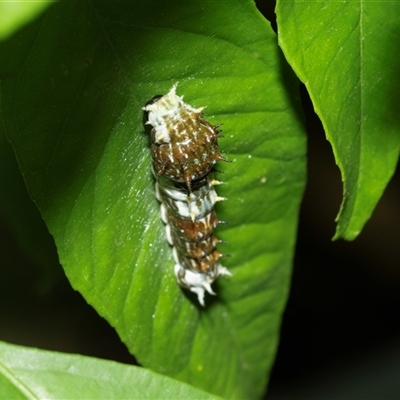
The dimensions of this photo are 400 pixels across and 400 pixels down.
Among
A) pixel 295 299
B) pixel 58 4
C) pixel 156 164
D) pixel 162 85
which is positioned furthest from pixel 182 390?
pixel 295 299

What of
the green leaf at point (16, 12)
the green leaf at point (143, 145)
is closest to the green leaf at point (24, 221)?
the green leaf at point (143, 145)

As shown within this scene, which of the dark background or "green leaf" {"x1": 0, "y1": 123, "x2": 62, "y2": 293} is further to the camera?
the dark background

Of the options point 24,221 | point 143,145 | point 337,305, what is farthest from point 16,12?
point 337,305

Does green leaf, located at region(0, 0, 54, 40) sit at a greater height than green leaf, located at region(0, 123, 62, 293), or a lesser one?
greater

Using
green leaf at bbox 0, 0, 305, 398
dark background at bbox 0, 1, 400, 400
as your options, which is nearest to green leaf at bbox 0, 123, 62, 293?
green leaf at bbox 0, 0, 305, 398

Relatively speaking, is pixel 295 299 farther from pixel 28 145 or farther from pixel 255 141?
pixel 28 145

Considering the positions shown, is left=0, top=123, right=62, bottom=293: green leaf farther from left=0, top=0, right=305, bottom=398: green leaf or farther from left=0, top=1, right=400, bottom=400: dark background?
left=0, top=1, right=400, bottom=400: dark background

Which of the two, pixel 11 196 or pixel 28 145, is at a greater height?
pixel 28 145

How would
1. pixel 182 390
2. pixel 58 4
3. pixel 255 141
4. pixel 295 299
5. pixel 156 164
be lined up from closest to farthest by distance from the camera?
pixel 58 4
pixel 182 390
pixel 156 164
pixel 255 141
pixel 295 299
